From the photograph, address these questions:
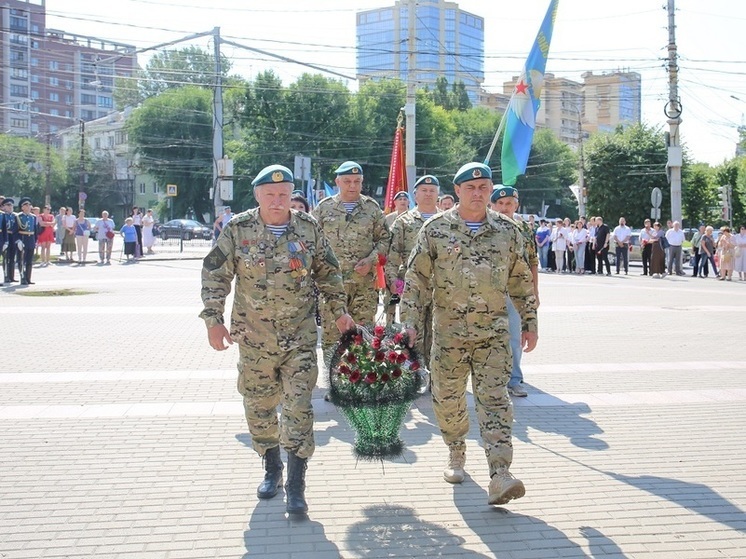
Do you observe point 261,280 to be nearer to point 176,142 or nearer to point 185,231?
point 185,231

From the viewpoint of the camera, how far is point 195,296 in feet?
56.6

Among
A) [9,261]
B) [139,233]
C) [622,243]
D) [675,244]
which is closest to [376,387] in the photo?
[9,261]

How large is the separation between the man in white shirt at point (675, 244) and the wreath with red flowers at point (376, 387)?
22796 mm

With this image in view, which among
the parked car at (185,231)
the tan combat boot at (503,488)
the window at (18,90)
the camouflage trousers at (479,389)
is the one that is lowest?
the tan combat boot at (503,488)

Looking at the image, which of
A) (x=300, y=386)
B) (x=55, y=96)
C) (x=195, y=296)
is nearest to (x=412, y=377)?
(x=300, y=386)

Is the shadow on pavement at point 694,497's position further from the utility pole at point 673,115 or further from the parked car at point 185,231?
the parked car at point 185,231

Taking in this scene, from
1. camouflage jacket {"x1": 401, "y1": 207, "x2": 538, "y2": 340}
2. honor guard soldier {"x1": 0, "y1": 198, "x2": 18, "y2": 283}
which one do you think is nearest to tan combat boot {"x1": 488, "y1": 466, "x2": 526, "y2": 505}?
camouflage jacket {"x1": 401, "y1": 207, "x2": 538, "y2": 340}

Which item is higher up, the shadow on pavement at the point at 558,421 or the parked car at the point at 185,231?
the parked car at the point at 185,231

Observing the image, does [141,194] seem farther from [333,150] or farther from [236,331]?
[236,331]

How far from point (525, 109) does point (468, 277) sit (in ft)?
14.2

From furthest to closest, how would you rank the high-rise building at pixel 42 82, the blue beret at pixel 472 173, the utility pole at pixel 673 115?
the high-rise building at pixel 42 82 < the utility pole at pixel 673 115 < the blue beret at pixel 472 173

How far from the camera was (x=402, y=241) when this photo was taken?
789cm

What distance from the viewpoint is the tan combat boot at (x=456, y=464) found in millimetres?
5348

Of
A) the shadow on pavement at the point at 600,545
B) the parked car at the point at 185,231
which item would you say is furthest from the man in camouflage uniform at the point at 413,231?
the parked car at the point at 185,231
